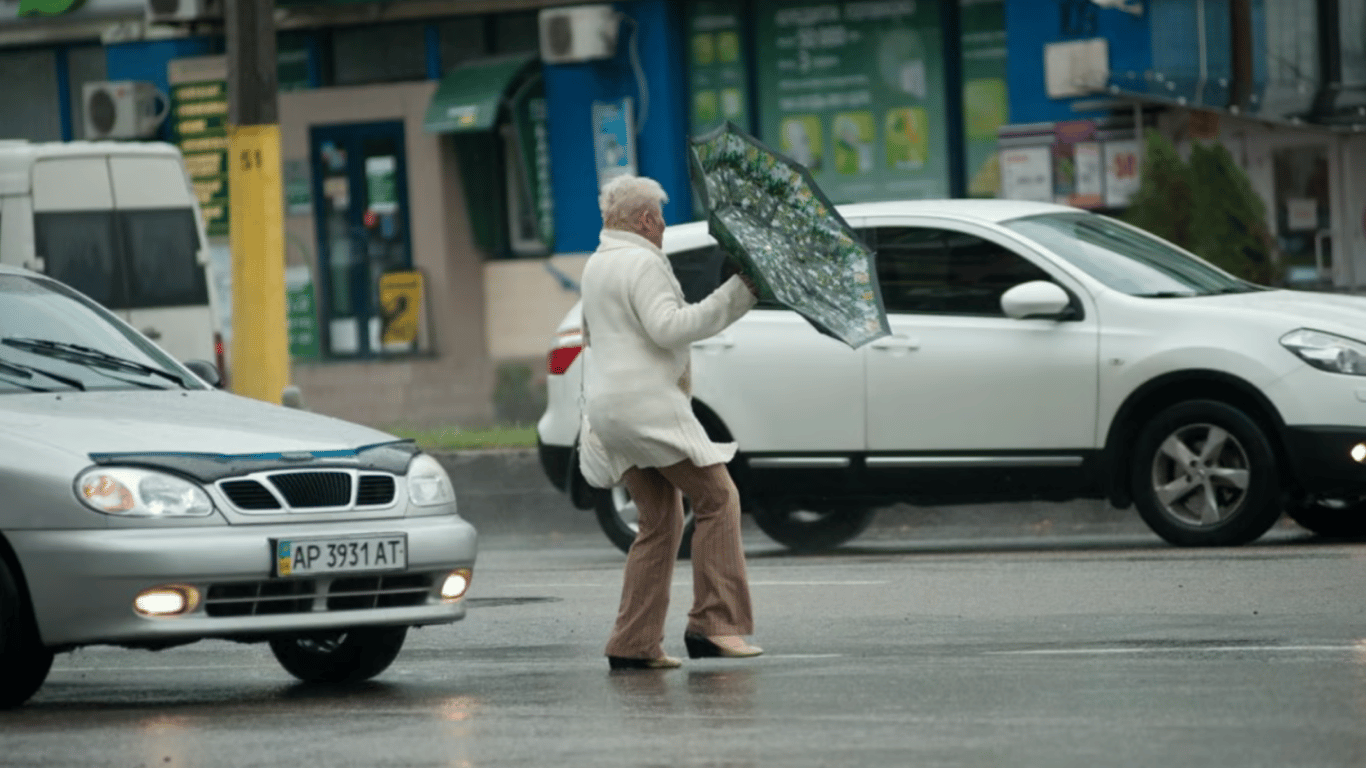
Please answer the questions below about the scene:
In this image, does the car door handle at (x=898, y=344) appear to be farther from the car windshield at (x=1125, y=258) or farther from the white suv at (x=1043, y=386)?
the car windshield at (x=1125, y=258)

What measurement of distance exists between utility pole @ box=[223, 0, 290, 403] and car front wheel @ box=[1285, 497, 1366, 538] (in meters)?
8.24

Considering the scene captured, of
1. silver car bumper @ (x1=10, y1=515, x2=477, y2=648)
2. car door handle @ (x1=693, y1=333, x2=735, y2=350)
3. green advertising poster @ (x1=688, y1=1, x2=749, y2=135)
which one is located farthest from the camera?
green advertising poster @ (x1=688, y1=1, x2=749, y2=135)

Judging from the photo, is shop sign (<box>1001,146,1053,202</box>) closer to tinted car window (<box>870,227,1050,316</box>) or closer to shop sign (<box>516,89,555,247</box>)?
shop sign (<box>516,89,555,247</box>)

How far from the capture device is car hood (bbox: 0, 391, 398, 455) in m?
8.57

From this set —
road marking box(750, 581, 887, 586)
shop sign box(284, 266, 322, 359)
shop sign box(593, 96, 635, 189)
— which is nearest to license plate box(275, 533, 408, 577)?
road marking box(750, 581, 887, 586)

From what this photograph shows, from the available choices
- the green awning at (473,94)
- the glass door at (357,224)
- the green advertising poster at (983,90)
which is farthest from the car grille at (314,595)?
the glass door at (357,224)

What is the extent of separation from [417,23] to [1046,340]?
1362cm

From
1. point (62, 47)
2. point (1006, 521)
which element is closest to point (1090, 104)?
point (1006, 521)

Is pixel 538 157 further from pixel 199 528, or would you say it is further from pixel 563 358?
pixel 199 528

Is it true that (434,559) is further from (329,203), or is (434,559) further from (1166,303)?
(329,203)

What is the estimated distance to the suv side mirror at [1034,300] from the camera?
517 inches

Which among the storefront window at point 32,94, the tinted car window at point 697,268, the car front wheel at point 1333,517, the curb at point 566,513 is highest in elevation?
the storefront window at point 32,94

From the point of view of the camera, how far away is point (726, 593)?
9.31m

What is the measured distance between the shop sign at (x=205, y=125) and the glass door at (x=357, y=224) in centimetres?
116
